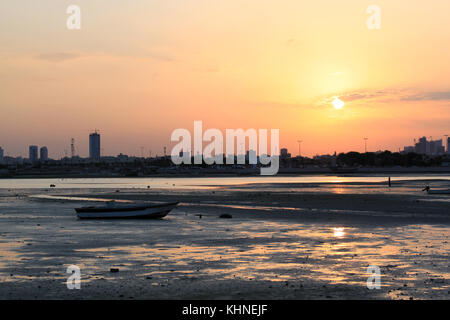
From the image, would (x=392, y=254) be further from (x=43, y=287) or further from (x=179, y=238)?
(x=43, y=287)

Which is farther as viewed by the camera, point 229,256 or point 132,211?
point 132,211

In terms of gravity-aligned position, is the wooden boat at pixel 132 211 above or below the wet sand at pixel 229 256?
above

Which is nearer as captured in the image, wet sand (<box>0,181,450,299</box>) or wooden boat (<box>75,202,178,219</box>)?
wet sand (<box>0,181,450,299</box>)

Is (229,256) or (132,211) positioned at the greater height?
(132,211)

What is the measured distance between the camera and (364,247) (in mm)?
30875

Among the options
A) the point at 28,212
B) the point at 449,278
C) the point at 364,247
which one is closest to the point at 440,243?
the point at 364,247

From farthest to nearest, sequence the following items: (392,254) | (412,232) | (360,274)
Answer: (412,232) → (392,254) → (360,274)

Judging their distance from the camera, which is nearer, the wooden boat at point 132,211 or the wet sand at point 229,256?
the wet sand at point 229,256

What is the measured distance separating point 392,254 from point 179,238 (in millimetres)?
12850

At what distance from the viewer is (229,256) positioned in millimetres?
28391

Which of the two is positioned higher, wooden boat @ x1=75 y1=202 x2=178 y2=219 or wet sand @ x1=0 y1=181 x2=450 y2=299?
wooden boat @ x1=75 y1=202 x2=178 y2=219

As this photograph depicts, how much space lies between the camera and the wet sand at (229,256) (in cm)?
2095

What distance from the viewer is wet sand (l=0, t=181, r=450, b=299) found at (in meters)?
21.0

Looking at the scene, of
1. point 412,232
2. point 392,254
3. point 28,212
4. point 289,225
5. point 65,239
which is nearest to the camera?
point 392,254
